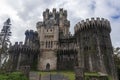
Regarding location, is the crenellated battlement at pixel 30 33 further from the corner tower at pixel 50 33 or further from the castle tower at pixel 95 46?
the castle tower at pixel 95 46

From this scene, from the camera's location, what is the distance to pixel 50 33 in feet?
173

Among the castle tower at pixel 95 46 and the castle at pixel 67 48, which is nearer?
the castle tower at pixel 95 46

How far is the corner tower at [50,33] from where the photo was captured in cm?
4884

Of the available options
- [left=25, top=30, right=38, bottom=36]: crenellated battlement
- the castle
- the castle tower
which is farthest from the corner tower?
the castle tower

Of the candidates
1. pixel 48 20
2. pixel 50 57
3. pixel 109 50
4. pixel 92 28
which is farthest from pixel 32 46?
pixel 109 50

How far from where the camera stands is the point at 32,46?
165ft

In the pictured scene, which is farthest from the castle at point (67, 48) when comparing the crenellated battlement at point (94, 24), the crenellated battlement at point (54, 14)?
the crenellated battlement at point (54, 14)

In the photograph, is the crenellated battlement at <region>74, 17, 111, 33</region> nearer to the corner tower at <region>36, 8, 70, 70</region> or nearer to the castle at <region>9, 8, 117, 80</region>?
the castle at <region>9, 8, 117, 80</region>

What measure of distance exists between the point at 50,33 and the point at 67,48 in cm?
794

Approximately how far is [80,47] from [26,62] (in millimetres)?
15320

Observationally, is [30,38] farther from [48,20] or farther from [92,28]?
[92,28]

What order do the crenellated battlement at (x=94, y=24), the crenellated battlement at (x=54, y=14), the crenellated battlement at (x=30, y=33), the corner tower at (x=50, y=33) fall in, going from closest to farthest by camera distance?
the crenellated battlement at (x=94, y=24), the corner tower at (x=50, y=33), the crenellated battlement at (x=30, y=33), the crenellated battlement at (x=54, y=14)

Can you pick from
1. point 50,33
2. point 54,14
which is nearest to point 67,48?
point 50,33

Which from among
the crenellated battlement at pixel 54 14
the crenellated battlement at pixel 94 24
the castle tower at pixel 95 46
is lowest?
the castle tower at pixel 95 46
